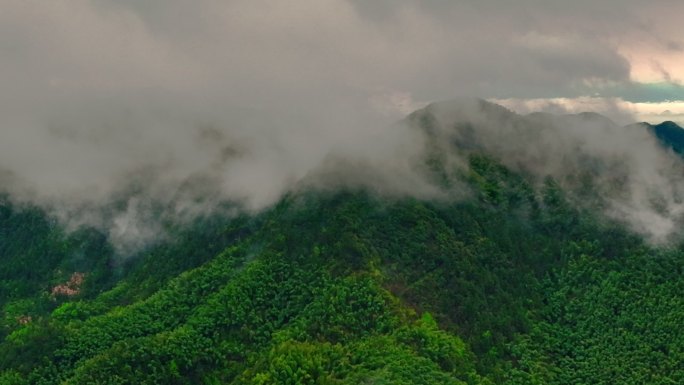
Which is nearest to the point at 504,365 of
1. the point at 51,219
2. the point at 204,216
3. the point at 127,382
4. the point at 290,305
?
the point at 290,305

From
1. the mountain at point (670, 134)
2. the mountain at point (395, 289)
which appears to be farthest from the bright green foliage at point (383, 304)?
the mountain at point (670, 134)

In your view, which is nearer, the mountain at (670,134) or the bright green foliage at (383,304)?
the bright green foliage at (383,304)

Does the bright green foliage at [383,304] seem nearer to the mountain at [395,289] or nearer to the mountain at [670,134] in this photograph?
the mountain at [395,289]

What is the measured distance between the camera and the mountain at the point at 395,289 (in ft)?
291

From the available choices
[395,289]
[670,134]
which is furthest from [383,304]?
[670,134]

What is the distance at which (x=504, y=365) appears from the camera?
93.7 meters

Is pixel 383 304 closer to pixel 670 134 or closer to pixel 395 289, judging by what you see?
pixel 395 289

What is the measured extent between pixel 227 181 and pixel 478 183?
49.3 m

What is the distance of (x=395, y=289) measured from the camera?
98000 mm

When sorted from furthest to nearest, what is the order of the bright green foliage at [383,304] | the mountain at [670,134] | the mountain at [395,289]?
the mountain at [670,134]
the mountain at [395,289]
the bright green foliage at [383,304]

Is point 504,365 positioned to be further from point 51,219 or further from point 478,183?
point 51,219

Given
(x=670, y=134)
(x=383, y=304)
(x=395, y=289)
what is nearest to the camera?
(x=383, y=304)

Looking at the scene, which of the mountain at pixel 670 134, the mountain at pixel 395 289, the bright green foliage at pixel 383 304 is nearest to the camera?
the bright green foliage at pixel 383 304

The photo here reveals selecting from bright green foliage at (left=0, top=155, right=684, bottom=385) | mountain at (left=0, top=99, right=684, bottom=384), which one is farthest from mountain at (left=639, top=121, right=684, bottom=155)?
bright green foliage at (left=0, top=155, right=684, bottom=385)
